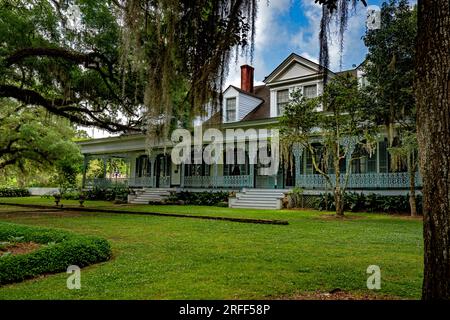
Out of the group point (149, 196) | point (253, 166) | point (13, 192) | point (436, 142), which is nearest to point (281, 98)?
point (253, 166)

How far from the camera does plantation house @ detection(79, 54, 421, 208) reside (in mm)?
16312

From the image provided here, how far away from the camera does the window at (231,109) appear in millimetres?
21156

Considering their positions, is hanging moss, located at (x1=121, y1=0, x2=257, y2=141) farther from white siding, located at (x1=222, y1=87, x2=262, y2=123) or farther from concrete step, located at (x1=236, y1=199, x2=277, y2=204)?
white siding, located at (x1=222, y1=87, x2=262, y2=123)

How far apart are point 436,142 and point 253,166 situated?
1674 centimetres

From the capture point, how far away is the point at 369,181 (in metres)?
15.8

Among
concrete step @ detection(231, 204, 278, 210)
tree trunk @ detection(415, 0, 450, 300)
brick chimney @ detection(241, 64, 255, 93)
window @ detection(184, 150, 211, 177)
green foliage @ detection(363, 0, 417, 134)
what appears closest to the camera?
tree trunk @ detection(415, 0, 450, 300)

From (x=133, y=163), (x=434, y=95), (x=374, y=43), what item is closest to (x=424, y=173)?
(x=434, y=95)

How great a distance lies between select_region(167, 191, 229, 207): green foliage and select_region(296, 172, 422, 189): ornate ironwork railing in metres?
4.16

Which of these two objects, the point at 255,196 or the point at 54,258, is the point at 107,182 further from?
the point at 54,258

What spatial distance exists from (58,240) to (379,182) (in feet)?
44.2

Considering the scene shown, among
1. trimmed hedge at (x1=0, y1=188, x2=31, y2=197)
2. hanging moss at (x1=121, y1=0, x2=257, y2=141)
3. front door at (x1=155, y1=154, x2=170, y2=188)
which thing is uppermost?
hanging moss at (x1=121, y1=0, x2=257, y2=141)

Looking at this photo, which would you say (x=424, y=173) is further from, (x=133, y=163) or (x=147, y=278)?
(x=133, y=163)

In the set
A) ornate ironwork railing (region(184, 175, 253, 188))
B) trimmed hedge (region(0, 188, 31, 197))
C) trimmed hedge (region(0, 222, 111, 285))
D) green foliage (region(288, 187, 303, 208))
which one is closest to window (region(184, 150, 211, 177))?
ornate ironwork railing (region(184, 175, 253, 188))
